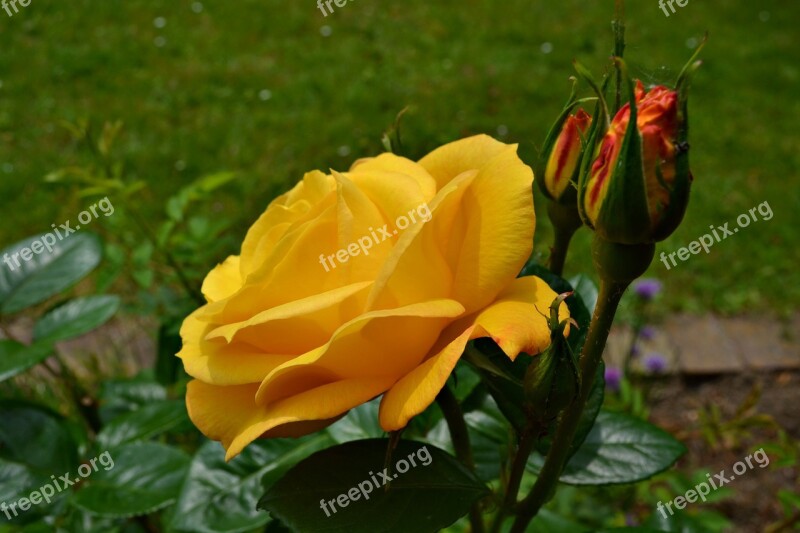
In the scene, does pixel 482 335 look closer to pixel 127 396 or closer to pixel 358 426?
pixel 358 426

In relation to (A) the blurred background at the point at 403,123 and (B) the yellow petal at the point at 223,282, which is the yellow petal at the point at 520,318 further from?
(A) the blurred background at the point at 403,123

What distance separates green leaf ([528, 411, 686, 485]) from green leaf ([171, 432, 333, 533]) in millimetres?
229

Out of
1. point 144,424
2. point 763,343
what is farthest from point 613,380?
point 144,424

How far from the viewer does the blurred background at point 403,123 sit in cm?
194

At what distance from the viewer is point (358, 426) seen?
2.39ft

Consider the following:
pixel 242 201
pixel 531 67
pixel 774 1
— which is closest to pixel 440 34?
pixel 531 67

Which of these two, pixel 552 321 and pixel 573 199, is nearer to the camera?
pixel 552 321

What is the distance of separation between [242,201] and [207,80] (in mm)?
904

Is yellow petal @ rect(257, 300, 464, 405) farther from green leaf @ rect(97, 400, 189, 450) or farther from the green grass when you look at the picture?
the green grass

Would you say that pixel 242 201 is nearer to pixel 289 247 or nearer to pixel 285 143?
pixel 285 143

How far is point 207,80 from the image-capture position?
3133 mm

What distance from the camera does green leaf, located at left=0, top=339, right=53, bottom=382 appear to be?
0.77 metres

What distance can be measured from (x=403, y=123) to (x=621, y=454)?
6.50 feet

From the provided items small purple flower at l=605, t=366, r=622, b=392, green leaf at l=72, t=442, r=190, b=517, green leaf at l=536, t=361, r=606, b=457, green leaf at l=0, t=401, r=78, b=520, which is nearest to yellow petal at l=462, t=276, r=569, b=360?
green leaf at l=536, t=361, r=606, b=457
